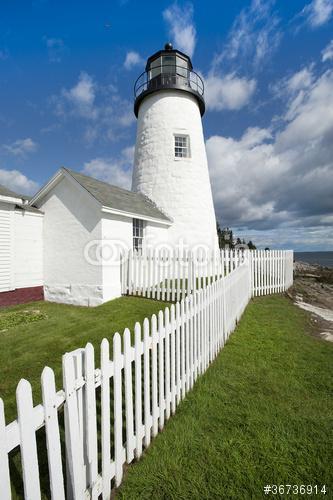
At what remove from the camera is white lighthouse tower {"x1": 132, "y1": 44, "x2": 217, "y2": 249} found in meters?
13.6

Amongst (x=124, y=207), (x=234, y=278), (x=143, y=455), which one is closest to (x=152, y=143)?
(x=124, y=207)

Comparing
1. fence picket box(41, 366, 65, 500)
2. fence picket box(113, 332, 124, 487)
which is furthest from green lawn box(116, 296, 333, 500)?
fence picket box(41, 366, 65, 500)

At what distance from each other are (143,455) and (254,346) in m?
3.60

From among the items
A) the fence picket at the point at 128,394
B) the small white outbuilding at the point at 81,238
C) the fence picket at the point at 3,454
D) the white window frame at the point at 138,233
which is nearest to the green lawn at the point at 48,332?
the small white outbuilding at the point at 81,238

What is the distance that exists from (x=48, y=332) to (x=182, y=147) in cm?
1197

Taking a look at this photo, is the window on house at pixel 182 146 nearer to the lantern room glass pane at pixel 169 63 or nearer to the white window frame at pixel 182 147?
the white window frame at pixel 182 147

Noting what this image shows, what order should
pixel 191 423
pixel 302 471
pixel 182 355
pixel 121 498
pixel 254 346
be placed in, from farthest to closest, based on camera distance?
pixel 254 346 → pixel 182 355 → pixel 191 423 → pixel 302 471 → pixel 121 498

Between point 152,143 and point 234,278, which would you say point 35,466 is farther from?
point 152,143

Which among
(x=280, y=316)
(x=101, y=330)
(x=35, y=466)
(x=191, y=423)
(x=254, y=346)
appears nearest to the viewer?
(x=35, y=466)

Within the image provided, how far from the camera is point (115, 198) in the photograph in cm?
1040

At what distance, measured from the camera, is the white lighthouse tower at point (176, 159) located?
1355cm

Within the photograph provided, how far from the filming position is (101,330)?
6.24 metres

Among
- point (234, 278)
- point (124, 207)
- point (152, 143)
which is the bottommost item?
point (234, 278)

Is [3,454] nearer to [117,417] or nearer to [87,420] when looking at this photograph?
[87,420]
